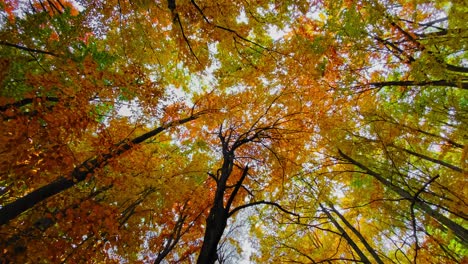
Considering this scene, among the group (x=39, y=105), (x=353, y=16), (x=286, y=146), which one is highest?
(x=286, y=146)

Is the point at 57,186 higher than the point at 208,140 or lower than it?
lower

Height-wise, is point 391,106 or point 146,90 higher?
point 391,106

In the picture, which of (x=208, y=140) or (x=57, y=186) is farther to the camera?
(x=208, y=140)

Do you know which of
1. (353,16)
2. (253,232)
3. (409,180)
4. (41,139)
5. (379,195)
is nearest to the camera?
(353,16)

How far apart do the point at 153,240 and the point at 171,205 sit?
1270 mm

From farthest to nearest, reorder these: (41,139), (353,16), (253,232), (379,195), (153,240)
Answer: (253,232) → (153,240) → (379,195) → (41,139) → (353,16)

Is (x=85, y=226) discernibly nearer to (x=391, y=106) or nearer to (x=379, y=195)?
(x=379, y=195)

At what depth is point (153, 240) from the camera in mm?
8328

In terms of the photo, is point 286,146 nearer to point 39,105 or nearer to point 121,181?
point 121,181

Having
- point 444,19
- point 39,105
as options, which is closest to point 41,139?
point 39,105

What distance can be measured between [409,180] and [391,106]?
85.0 inches

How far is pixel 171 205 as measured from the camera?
866cm

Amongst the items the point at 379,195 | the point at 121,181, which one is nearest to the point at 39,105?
the point at 121,181

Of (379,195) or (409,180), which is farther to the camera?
(379,195)
